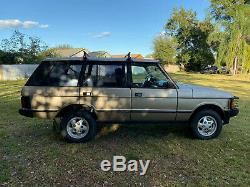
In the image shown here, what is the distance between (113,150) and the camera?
598 centimetres

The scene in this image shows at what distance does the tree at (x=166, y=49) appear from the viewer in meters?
63.5

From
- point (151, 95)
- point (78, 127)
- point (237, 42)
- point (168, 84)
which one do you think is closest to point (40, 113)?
point (78, 127)

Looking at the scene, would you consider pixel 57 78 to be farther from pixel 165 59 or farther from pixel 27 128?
pixel 165 59

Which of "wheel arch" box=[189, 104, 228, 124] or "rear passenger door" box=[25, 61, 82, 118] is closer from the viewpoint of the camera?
"rear passenger door" box=[25, 61, 82, 118]

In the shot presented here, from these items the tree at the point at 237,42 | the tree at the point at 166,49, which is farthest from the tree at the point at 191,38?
the tree at the point at 237,42

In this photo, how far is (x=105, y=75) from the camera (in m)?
6.43

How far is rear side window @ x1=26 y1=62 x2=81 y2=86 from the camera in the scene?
6285 millimetres

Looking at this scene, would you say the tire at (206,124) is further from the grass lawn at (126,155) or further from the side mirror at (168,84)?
the side mirror at (168,84)

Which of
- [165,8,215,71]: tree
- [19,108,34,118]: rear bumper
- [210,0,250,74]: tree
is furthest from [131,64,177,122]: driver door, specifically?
[165,8,215,71]: tree

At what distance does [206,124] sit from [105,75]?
2.62 m

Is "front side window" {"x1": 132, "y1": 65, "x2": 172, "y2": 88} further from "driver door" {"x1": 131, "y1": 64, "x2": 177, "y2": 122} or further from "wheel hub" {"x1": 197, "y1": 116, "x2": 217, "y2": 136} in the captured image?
"wheel hub" {"x1": 197, "y1": 116, "x2": 217, "y2": 136}

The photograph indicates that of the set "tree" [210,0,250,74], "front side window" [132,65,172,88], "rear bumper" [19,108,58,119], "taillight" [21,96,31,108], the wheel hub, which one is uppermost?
"tree" [210,0,250,74]

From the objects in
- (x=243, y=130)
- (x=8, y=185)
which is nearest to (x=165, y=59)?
(x=243, y=130)

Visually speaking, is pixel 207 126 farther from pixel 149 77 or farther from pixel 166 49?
pixel 166 49
